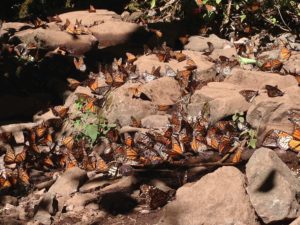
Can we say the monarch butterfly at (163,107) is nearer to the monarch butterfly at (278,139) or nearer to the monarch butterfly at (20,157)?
the monarch butterfly at (278,139)

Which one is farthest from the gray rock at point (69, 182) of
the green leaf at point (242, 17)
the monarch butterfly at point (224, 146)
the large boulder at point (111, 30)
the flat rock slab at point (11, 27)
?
the green leaf at point (242, 17)

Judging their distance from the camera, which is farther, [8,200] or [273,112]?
[273,112]

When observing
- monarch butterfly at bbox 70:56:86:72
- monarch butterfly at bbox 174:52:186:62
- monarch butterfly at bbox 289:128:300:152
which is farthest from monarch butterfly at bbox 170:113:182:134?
monarch butterfly at bbox 70:56:86:72

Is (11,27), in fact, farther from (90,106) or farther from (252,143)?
(252,143)

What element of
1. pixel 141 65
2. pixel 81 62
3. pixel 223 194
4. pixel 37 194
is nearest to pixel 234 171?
pixel 223 194

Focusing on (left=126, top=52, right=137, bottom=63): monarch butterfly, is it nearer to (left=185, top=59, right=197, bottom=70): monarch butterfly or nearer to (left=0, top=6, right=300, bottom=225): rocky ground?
(left=0, top=6, right=300, bottom=225): rocky ground

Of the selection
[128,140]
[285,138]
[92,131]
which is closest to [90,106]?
[92,131]

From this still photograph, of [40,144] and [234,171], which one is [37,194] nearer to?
[40,144]
